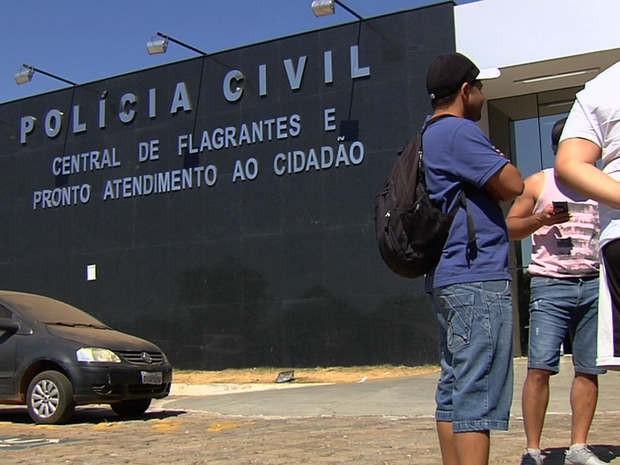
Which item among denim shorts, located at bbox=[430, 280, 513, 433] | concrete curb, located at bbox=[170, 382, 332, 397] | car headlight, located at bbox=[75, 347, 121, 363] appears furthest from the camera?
concrete curb, located at bbox=[170, 382, 332, 397]

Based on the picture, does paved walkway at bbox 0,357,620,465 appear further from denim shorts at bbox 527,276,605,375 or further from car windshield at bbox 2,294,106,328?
car windshield at bbox 2,294,106,328

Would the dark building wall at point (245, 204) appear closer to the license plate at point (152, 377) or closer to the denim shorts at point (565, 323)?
the license plate at point (152, 377)

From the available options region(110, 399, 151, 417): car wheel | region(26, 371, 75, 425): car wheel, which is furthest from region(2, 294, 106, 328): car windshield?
region(110, 399, 151, 417): car wheel

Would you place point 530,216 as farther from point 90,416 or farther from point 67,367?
point 90,416

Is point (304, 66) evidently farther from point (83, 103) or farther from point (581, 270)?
point (581, 270)

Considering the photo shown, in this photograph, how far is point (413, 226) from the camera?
3.12 m

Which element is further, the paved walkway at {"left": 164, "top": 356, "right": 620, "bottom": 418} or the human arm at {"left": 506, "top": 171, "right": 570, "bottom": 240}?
the paved walkway at {"left": 164, "top": 356, "right": 620, "bottom": 418}

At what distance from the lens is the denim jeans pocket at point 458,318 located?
9.96 ft

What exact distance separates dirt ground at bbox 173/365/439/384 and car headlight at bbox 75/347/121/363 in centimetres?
520

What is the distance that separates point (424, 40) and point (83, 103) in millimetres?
7872

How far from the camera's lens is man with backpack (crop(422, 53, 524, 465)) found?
2979 mm

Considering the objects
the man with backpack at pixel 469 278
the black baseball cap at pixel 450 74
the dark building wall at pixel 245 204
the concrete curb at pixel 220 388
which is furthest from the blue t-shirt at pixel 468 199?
the dark building wall at pixel 245 204

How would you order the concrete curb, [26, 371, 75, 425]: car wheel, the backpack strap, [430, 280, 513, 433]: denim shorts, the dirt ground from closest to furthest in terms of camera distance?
[430, 280, 513, 433]: denim shorts → the backpack strap → [26, 371, 75, 425]: car wheel → the concrete curb → the dirt ground

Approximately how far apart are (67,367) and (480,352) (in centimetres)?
612
